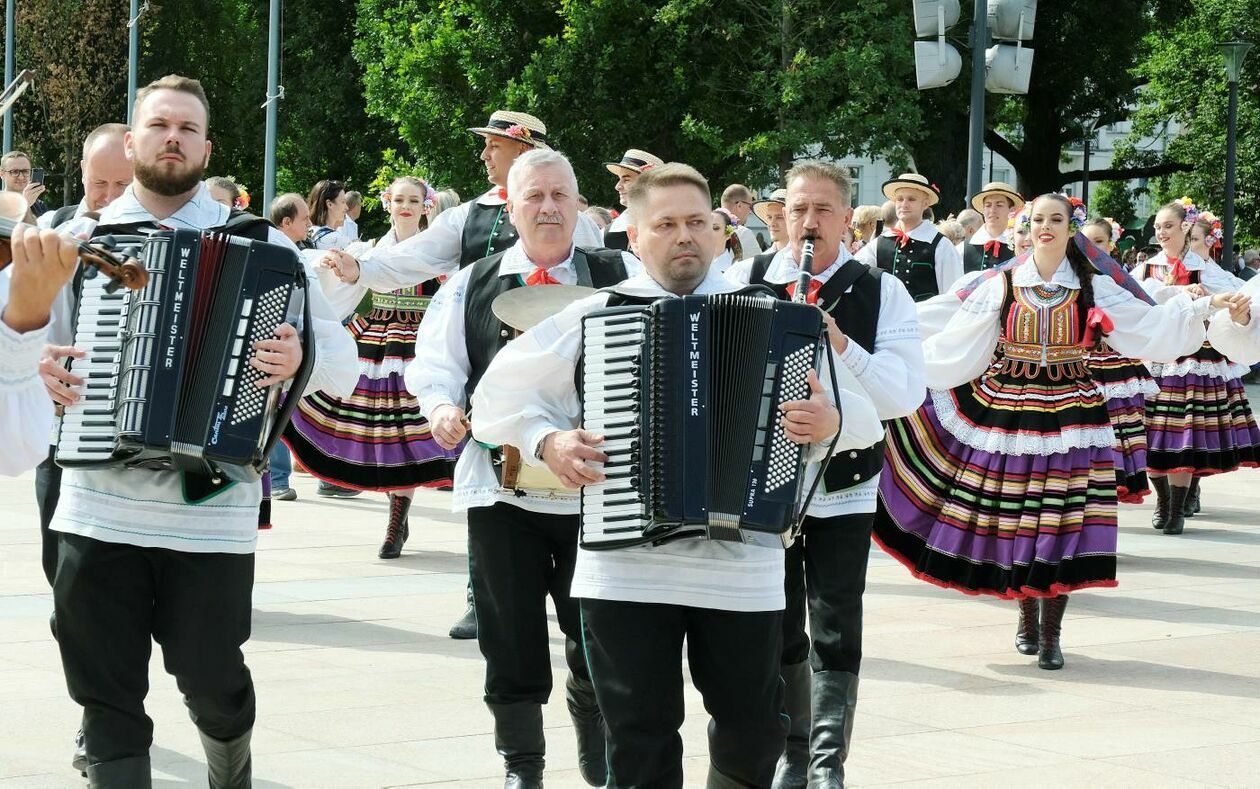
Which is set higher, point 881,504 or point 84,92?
point 84,92

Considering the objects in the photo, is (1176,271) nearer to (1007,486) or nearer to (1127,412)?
(1127,412)

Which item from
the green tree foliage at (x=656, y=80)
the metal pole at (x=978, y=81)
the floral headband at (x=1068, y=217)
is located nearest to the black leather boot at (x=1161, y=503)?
the metal pole at (x=978, y=81)

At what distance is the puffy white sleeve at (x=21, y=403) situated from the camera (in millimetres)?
3564

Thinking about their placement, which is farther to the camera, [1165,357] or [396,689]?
[1165,357]

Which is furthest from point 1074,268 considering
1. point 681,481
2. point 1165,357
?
point 681,481

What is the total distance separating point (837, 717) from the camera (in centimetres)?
564

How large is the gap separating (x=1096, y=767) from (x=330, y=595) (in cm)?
426

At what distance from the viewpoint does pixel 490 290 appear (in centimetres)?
576

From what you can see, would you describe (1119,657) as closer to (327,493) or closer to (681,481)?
(681,481)

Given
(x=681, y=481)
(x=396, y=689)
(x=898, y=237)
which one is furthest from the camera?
(x=898, y=237)

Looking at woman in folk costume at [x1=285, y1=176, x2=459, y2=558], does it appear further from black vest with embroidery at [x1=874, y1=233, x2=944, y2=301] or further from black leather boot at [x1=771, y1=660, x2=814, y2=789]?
black leather boot at [x1=771, y1=660, x2=814, y2=789]

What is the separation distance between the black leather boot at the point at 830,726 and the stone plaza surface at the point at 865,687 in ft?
0.81

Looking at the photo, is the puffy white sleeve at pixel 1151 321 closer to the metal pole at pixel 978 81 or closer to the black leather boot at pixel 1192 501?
the black leather boot at pixel 1192 501

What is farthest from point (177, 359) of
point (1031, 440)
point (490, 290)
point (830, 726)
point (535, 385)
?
point (1031, 440)
